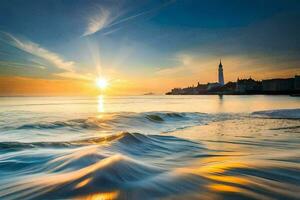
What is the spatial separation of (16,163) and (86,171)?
8.72 feet

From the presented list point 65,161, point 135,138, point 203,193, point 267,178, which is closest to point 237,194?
point 203,193

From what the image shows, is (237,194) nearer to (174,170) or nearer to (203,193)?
(203,193)

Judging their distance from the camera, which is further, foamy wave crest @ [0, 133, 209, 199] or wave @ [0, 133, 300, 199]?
foamy wave crest @ [0, 133, 209, 199]

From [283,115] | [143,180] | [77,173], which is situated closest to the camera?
[143,180]

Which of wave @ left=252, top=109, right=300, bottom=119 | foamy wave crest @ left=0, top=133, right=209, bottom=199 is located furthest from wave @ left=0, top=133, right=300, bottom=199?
wave @ left=252, top=109, right=300, bottom=119

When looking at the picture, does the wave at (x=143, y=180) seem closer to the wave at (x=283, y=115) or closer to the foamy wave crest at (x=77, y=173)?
the foamy wave crest at (x=77, y=173)

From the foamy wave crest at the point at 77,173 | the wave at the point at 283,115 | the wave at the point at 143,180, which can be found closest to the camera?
the wave at the point at 143,180

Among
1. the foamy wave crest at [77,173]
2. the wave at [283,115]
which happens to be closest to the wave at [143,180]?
the foamy wave crest at [77,173]

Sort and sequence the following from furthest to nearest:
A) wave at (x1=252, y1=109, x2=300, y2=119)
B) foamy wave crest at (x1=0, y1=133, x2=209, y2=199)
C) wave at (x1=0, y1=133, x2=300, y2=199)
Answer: wave at (x1=252, y1=109, x2=300, y2=119) < foamy wave crest at (x1=0, y1=133, x2=209, y2=199) < wave at (x1=0, y1=133, x2=300, y2=199)

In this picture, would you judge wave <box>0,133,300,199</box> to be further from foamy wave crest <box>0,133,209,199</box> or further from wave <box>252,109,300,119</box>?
wave <box>252,109,300,119</box>

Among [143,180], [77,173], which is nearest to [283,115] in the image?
[143,180]

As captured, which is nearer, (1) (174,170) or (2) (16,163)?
(1) (174,170)

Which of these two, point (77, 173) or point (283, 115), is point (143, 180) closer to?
point (77, 173)

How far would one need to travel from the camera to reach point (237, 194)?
3.69 metres
